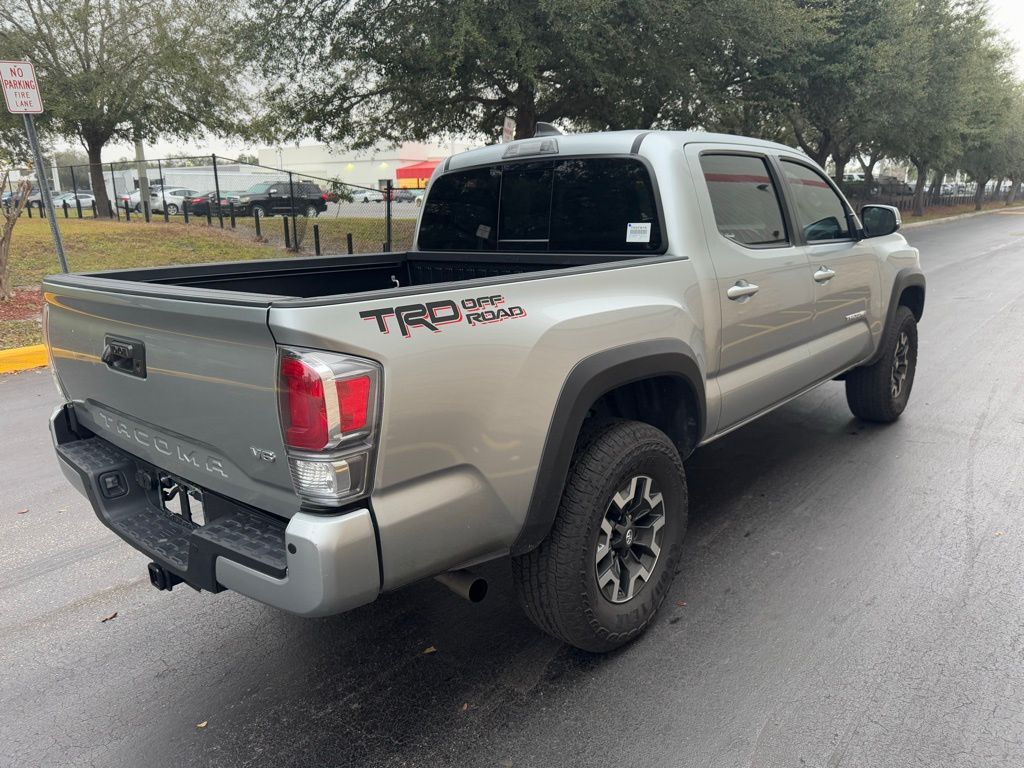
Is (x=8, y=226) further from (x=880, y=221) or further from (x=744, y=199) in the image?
(x=880, y=221)

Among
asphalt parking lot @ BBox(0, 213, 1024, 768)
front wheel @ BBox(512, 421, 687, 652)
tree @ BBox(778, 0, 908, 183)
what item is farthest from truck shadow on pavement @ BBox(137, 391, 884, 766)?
tree @ BBox(778, 0, 908, 183)

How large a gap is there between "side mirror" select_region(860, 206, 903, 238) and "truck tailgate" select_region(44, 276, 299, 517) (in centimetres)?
394

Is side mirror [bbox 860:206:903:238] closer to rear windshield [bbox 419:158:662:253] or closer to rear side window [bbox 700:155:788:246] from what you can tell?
rear side window [bbox 700:155:788:246]

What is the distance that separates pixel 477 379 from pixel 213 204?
2143 centimetres

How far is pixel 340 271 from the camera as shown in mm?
4039

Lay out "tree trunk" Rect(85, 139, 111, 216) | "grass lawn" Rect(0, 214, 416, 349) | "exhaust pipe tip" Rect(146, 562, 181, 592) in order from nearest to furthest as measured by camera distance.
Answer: "exhaust pipe tip" Rect(146, 562, 181, 592) < "grass lawn" Rect(0, 214, 416, 349) < "tree trunk" Rect(85, 139, 111, 216)

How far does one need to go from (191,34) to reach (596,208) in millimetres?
23624

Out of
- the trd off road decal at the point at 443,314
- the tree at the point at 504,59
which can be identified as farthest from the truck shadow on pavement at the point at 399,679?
the tree at the point at 504,59

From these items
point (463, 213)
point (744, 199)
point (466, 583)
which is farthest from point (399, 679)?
point (744, 199)

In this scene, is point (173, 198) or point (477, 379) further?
point (173, 198)

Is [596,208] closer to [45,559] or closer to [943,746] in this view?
[943,746]

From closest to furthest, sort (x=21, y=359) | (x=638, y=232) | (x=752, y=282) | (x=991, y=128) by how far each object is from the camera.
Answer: (x=638, y=232) → (x=752, y=282) → (x=21, y=359) → (x=991, y=128)

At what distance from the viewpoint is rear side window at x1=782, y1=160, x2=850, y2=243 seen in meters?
4.16

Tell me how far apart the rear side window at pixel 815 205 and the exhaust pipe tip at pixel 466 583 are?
274cm
